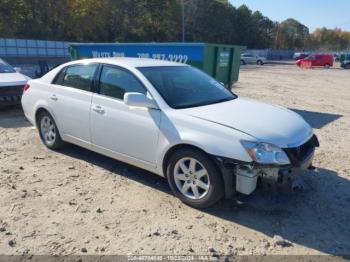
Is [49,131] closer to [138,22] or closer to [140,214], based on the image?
[140,214]

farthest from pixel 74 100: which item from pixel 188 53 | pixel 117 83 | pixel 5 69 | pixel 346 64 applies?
pixel 346 64

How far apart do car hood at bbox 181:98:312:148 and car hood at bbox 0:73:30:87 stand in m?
6.16

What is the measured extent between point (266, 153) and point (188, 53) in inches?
218

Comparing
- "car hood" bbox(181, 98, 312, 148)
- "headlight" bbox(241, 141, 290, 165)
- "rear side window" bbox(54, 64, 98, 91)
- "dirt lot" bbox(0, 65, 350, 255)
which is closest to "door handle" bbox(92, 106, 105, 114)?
"rear side window" bbox(54, 64, 98, 91)

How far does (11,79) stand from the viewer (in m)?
8.64

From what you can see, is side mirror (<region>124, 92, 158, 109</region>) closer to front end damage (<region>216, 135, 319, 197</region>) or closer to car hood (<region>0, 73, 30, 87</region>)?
front end damage (<region>216, 135, 319, 197</region>)

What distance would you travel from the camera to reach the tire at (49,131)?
551cm

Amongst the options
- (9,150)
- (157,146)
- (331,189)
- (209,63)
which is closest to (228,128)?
(157,146)

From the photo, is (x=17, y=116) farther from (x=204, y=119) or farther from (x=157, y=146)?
(x=204, y=119)

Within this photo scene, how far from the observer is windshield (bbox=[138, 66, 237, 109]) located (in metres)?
4.19

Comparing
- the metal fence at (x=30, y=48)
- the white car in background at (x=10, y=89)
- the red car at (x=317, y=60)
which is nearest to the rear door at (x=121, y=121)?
the white car in background at (x=10, y=89)

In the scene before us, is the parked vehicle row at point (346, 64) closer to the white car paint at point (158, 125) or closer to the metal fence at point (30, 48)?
the metal fence at point (30, 48)

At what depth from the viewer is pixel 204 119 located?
147 inches

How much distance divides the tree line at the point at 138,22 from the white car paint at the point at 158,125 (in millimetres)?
32196
